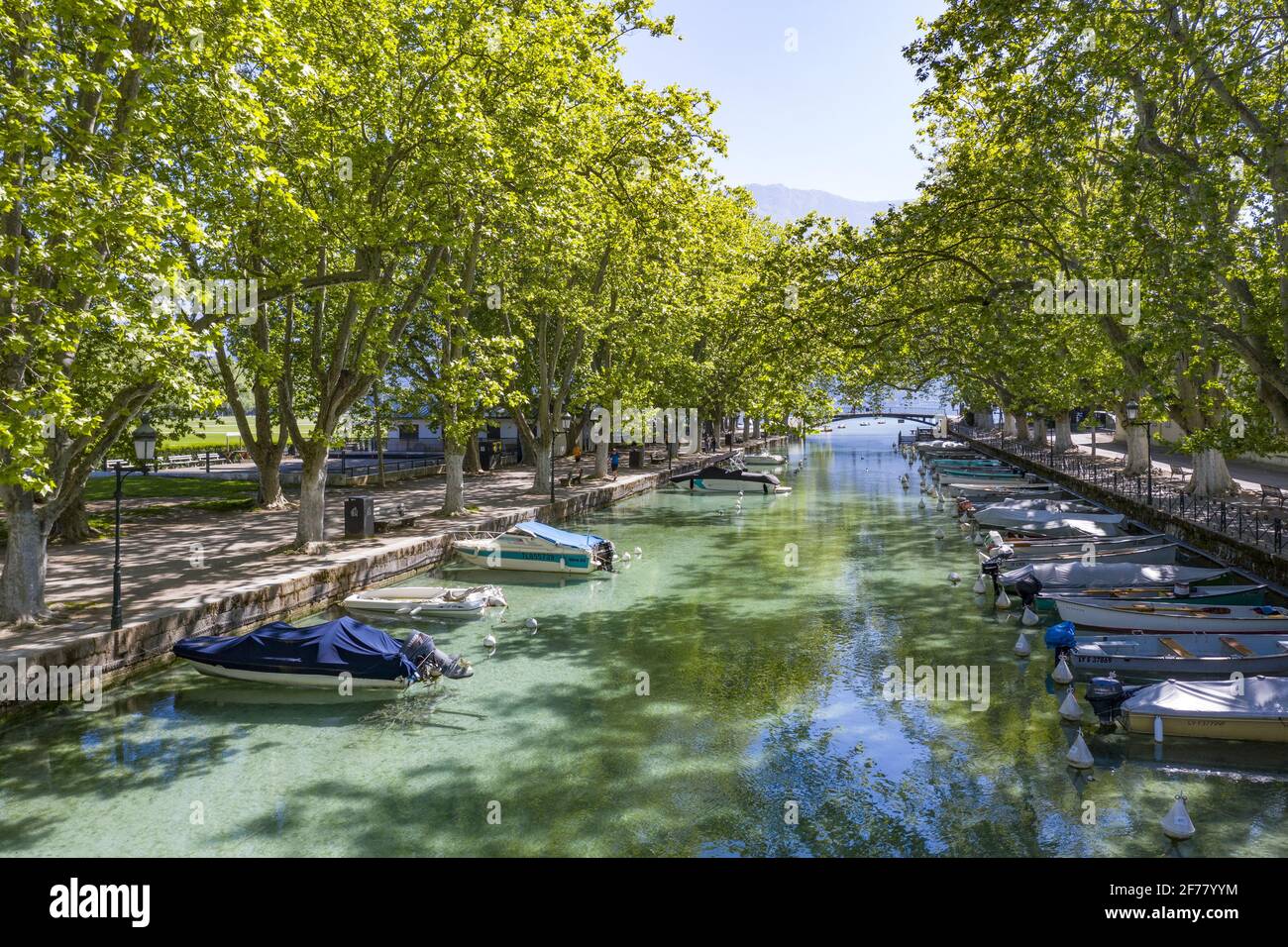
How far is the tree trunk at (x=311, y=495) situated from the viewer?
83.0 feet

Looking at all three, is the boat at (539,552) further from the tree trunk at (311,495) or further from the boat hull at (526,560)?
the tree trunk at (311,495)

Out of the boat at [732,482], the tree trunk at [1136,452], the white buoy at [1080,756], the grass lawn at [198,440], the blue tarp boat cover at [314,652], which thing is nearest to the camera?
the white buoy at [1080,756]

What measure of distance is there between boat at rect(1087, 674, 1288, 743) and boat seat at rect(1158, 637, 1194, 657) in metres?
2.30

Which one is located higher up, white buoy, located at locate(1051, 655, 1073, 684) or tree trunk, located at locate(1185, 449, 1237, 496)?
tree trunk, located at locate(1185, 449, 1237, 496)

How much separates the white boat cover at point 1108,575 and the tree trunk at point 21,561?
2280 cm

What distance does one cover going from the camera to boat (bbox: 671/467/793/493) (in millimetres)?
53875

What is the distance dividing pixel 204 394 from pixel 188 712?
6048 millimetres

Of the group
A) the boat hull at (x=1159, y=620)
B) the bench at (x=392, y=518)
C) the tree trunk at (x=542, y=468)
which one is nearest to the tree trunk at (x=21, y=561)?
the bench at (x=392, y=518)

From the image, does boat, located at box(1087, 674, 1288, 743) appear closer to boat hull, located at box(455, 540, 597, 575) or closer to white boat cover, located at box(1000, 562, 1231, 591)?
white boat cover, located at box(1000, 562, 1231, 591)

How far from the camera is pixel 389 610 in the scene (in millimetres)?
21781

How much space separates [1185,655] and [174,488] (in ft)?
143

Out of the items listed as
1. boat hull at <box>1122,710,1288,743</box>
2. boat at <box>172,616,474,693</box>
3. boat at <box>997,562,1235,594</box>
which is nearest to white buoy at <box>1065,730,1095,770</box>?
boat hull at <box>1122,710,1288,743</box>
